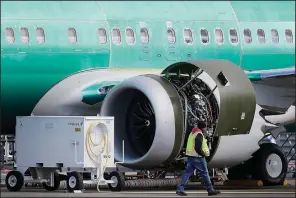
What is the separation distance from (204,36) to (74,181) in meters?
6.40

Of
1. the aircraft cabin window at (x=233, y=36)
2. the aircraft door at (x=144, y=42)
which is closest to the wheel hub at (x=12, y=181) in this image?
the aircraft door at (x=144, y=42)

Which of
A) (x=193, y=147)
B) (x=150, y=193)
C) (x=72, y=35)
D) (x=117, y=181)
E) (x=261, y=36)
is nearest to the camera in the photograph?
(x=193, y=147)

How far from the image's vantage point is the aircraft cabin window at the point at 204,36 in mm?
28219

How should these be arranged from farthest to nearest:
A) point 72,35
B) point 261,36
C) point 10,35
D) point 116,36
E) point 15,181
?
1. point 261,36
2. point 116,36
3. point 72,35
4. point 10,35
5. point 15,181

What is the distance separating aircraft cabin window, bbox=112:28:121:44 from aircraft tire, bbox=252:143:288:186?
3.87 meters

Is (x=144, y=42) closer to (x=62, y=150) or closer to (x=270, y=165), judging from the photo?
(x=270, y=165)

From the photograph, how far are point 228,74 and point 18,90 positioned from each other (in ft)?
14.2

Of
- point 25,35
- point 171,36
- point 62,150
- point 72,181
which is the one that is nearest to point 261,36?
point 171,36

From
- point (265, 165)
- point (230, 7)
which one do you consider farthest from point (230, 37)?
point (265, 165)

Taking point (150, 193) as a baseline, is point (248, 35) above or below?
above

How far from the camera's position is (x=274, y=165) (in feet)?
88.4

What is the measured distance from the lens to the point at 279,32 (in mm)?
29438

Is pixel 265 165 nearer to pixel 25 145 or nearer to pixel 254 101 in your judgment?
pixel 254 101

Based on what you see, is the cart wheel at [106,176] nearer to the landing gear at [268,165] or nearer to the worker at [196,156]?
the worker at [196,156]
